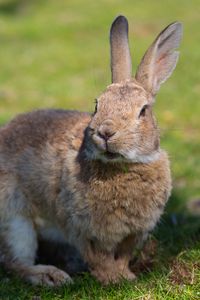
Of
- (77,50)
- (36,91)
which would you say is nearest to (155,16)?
(77,50)

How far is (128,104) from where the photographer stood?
13.7 ft

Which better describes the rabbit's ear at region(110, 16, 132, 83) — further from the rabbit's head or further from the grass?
the grass

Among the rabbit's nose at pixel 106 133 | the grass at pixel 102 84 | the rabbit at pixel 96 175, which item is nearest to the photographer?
the rabbit's nose at pixel 106 133

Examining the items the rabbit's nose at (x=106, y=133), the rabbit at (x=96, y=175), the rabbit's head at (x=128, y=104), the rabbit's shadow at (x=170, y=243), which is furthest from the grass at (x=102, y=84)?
the rabbit's nose at (x=106, y=133)

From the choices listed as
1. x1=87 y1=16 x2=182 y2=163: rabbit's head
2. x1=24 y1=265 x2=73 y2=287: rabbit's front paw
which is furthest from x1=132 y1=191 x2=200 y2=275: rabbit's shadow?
x1=87 y1=16 x2=182 y2=163: rabbit's head

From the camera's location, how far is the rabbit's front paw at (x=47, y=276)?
15.2ft

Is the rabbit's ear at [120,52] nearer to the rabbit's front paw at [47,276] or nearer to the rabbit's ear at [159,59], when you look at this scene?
the rabbit's ear at [159,59]

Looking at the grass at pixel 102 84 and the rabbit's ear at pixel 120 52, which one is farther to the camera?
the rabbit's ear at pixel 120 52

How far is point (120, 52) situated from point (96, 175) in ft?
2.66

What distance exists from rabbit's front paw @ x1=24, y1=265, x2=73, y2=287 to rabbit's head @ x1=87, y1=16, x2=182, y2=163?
0.93 metres

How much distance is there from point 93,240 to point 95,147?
0.73 metres

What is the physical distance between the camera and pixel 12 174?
4855 millimetres

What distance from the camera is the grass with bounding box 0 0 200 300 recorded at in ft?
14.4

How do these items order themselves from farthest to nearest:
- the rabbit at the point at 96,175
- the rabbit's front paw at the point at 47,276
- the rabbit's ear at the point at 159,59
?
the rabbit's front paw at the point at 47,276 < the rabbit's ear at the point at 159,59 < the rabbit at the point at 96,175
